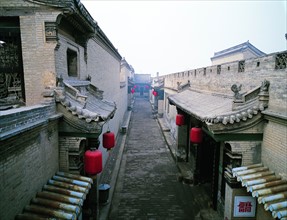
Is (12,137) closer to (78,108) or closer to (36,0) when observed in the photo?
(78,108)

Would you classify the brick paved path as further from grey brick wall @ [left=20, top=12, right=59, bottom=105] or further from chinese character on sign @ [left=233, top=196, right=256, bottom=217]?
grey brick wall @ [left=20, top=12, right=59, bottom=105]

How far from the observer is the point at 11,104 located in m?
6.14

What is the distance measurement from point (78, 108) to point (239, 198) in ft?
16.8

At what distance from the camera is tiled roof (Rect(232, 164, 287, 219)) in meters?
4.66

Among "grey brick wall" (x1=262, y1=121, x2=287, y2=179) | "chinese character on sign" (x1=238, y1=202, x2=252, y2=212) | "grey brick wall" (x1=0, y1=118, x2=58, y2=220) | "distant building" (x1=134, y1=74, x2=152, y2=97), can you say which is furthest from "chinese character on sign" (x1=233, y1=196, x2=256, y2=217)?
"distant building" (x1=134, y1=74, x2=152, y2=97)

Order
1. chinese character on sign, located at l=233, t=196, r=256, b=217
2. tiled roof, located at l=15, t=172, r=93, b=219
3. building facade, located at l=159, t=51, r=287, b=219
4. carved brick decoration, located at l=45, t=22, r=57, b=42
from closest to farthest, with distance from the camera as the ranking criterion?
tiled roof, located at l=15, t=172, r=93, b=219
building facade, located at l=159, t=51, r=287, b=219
carved brick decoration, located at l=45, t=22, r=57, b=42
chinese character on sign, located at l=233, t=196, r=256, b=217

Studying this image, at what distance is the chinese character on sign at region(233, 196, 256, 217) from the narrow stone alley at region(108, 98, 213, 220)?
245 cm

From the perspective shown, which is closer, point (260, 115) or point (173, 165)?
point (260, 115)

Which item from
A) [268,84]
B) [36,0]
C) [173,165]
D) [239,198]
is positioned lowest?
[173,165]

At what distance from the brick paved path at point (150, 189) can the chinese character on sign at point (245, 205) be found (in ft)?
8.11

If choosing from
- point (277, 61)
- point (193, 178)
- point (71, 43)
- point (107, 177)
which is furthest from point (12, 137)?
point (193, 178)

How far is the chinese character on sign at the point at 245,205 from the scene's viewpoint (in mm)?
6320

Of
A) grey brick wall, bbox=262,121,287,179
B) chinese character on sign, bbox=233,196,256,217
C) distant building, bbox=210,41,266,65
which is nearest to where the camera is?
grey brick wall, bbox=262,121,287,179

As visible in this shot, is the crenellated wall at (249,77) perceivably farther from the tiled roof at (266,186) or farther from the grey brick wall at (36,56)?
the grey brick wall at (36,56)
